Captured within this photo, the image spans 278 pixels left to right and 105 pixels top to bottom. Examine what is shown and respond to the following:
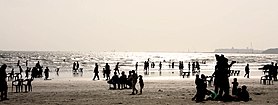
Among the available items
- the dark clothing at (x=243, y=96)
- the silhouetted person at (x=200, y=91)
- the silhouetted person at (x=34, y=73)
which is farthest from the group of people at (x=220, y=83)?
the silhouetted person at (x=34, y=73)

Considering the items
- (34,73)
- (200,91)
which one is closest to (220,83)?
(200,91)

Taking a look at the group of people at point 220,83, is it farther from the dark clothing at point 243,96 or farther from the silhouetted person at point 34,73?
the silhouetted person at point 34,73

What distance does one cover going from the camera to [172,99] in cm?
2055

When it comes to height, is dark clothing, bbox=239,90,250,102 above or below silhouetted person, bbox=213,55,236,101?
below

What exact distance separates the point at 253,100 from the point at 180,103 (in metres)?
3.69

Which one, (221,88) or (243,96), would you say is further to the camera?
(221,88)

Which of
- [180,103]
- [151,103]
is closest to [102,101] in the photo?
[151,103]

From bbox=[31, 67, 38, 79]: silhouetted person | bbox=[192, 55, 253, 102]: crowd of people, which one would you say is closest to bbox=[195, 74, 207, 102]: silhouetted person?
bbox=[192, 55, 253, 102]: crowd of people

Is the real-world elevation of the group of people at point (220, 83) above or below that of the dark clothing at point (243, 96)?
above

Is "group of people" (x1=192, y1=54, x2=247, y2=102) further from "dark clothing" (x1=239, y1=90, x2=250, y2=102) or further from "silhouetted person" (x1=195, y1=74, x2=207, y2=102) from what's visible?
Answer: "dark clothing" (x1=239, y1=90, x2=250, y2=102)

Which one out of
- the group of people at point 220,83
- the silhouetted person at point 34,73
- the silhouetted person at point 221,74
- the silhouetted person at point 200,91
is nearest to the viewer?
the silhouetted person at point 200,91

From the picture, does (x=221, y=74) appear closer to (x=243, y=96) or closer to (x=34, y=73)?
(x=243, y=96)

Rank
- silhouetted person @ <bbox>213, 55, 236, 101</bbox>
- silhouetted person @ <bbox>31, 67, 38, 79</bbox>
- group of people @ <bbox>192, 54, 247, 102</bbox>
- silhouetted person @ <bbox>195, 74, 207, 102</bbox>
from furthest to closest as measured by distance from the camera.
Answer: silhouetted person @ <bbox>31, 67, 38, 79</bbox> < silhouetted person @ <bbox>213, 55, 236, 101</bbox> < group of people @ <bbox>192, 54, 247, 102</bbox> < silhouetted person @ <bbox>195, 74, 207, 102</bbox>

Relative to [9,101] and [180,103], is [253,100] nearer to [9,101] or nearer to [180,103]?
[180,103]
